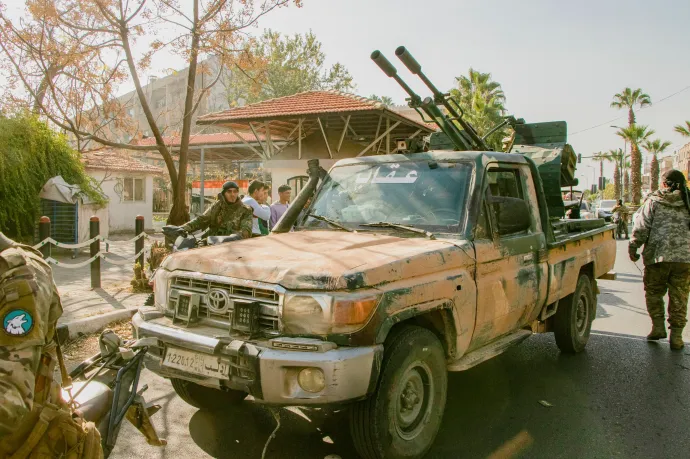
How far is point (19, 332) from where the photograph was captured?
1.82 metres

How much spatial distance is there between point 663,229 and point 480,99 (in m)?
28.3

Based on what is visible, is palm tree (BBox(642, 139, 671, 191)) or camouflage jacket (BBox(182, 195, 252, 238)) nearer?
camouflage jacket (BBox(182, 195, 252, 238))

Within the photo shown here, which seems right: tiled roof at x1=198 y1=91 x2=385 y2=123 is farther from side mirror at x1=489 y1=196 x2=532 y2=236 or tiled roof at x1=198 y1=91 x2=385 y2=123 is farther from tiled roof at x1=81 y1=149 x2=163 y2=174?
side mirror at x1=489 y1=196 x2=532 y2=236

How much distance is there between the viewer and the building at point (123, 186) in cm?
2412

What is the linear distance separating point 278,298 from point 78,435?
1.29 meters

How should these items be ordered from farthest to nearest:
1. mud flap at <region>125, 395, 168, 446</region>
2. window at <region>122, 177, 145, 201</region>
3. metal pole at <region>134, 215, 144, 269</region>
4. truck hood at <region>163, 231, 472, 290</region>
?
1. window at <region>122, 177, 145, 201</region>
2. metal pole at <region>134, 215, 144, 269</region>
3. truck hood at <region>163, 231, 472, 290</region>
4. mud flap at <region>125, 395, 168, 446</region>

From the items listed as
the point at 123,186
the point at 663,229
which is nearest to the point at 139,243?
the point at 663,229

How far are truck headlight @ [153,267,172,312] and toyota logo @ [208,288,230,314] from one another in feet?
1.51

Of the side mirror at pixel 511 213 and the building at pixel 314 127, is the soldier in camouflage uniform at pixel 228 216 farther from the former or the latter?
the building at pixel 314 127

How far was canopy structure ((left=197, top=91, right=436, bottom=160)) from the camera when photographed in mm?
17172

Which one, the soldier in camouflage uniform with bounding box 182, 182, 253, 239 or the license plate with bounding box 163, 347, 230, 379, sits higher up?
the soldier in camouflage uniform with bounding box 182, 182, 253, 239

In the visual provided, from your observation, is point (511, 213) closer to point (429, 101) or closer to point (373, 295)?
point (373, 295)

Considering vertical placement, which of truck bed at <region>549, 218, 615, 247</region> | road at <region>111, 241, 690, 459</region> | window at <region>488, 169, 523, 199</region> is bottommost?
road at <region>111, 241, 690, 459</region>

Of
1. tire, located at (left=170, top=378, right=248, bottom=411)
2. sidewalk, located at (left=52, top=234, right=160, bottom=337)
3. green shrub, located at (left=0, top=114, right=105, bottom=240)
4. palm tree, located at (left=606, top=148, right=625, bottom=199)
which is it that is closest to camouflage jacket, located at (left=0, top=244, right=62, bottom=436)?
tire, located at (left=170, top=378, right=248, bottom=411)
